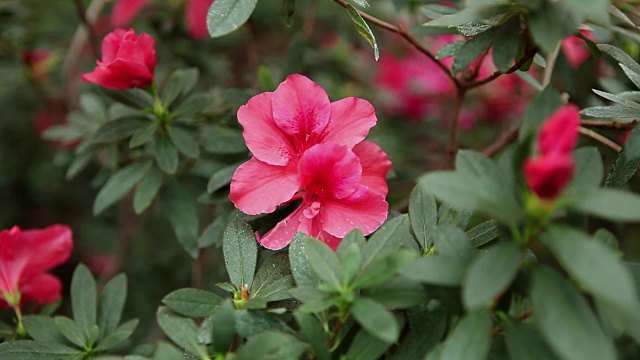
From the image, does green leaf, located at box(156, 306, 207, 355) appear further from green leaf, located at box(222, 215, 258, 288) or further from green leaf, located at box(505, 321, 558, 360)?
green leaf, located at box(505, 321, 558, 360)

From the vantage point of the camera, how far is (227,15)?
84 cm

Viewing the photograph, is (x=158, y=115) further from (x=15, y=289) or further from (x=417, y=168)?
(x=417, y=168)

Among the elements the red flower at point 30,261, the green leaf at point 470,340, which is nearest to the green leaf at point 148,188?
the red flower at point 30,261

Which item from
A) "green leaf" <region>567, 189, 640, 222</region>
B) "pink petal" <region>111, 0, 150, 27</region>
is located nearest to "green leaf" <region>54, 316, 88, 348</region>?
"green leaf" <region>567, 189, 640, 222</region>

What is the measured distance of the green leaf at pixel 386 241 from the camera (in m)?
0.72

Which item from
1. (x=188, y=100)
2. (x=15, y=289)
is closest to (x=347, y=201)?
(x=188, y=100)

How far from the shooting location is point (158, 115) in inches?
43.3

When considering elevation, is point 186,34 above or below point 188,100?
below

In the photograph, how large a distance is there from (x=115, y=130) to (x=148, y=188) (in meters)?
0.12

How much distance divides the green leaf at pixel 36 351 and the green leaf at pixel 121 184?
0.34 metres

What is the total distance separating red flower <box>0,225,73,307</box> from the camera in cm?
96

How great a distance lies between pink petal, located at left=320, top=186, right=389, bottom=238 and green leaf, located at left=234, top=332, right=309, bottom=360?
194 mm

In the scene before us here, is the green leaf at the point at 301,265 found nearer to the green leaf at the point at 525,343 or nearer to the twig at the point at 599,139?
the green leaf at the point at 525,343

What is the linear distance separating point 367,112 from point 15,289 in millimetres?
621
